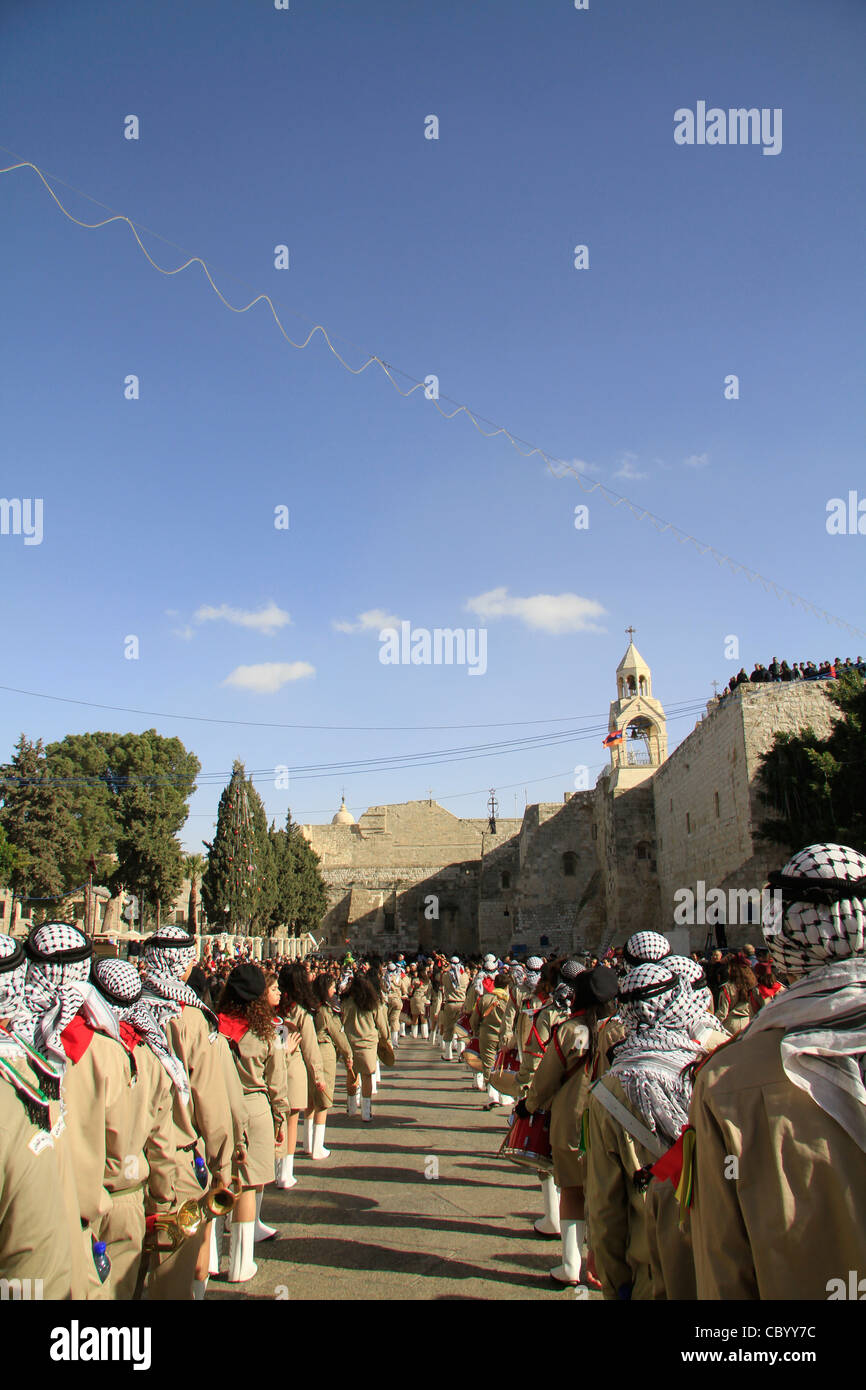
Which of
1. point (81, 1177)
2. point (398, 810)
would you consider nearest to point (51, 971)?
point (81, 1177)

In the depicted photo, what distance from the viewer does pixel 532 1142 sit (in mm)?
5066

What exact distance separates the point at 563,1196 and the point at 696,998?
2184 mm

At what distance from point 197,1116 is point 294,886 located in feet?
121

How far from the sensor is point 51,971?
2.96 meters

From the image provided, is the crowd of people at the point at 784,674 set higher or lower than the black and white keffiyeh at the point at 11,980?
higher

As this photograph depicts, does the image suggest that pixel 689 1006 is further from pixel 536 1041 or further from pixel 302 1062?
pixel 302 1062

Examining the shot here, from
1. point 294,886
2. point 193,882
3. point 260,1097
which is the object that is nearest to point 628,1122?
point 260,1097

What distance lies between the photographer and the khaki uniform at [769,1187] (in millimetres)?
1562

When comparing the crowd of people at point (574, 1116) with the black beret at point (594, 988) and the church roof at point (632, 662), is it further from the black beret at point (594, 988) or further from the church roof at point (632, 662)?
the church roof at point (632, 662)

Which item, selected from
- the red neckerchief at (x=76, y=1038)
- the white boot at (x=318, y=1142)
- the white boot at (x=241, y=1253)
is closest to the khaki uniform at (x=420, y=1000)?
the white boot at (x=318, y=1142)

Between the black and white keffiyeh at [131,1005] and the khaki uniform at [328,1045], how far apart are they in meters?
4.81

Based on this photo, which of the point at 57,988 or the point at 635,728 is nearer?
the point at 57,988
